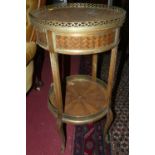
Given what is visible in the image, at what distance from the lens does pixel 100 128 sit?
126cm

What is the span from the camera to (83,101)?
122cm

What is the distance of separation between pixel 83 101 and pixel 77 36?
20.7 inches

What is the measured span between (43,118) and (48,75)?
0.50 metres

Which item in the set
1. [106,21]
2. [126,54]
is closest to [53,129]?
[106,21]

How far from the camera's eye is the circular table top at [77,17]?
77cm

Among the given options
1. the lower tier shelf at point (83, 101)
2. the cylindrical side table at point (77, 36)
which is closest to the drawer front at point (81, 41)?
the cylindrical side table at point (77, 36)

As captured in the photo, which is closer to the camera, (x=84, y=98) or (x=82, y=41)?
(x=82, y=41)

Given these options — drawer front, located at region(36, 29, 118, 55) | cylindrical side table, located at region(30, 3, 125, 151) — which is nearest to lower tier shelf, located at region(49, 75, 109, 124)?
cylindrical side table, located at region(30, 3, 125, 151)

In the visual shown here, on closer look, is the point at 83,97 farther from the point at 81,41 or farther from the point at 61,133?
the point at 81,41

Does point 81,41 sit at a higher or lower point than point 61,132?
higher

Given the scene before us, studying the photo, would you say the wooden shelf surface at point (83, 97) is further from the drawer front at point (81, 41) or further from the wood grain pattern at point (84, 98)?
the drawer front at point (81, 41)

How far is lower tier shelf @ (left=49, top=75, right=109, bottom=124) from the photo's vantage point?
1081mm

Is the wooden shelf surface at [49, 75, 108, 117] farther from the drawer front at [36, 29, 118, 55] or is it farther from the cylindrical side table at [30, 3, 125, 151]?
the drawer front at [36, 29, 118, 55]

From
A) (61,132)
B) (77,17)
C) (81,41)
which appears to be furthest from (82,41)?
(61,132)
